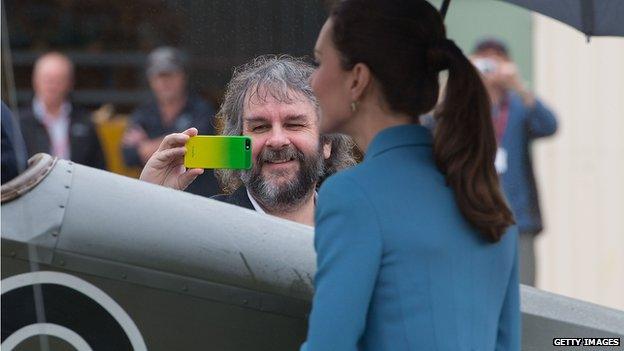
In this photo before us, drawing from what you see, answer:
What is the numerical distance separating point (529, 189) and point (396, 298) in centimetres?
472

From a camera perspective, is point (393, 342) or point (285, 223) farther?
point (285, 223)

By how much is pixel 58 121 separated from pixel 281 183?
398 centimetres

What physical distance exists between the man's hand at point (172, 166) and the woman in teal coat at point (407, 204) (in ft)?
2.46

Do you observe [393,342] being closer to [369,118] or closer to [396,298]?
[396,298]

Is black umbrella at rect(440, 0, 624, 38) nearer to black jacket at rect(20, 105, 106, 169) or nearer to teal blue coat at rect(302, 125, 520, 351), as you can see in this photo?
teal blue coat at rect(302, 125, 520, 351)

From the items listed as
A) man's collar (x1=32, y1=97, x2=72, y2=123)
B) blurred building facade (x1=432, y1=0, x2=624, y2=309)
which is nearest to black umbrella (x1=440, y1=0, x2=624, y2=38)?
man's collar (x1=32, y1=97, x2=72, y2=123)

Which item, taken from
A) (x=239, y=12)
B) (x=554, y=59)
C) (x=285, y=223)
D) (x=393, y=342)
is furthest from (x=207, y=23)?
(x=554, y=59)

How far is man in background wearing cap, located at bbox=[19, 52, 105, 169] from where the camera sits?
673 centimetres

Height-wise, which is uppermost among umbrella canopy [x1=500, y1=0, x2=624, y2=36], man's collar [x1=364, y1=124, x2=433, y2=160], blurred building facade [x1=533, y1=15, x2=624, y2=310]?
umbrella canopy [x1=500, y1=0, x2=624, y2=36]

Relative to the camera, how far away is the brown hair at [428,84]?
7.11 ft

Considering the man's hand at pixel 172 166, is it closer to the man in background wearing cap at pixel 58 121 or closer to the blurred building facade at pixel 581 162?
the man in background wearing cap at pixel 58 121

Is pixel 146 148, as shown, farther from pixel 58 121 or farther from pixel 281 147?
pixel 281 147

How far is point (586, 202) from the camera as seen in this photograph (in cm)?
902

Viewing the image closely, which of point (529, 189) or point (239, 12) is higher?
point (239, 12)
